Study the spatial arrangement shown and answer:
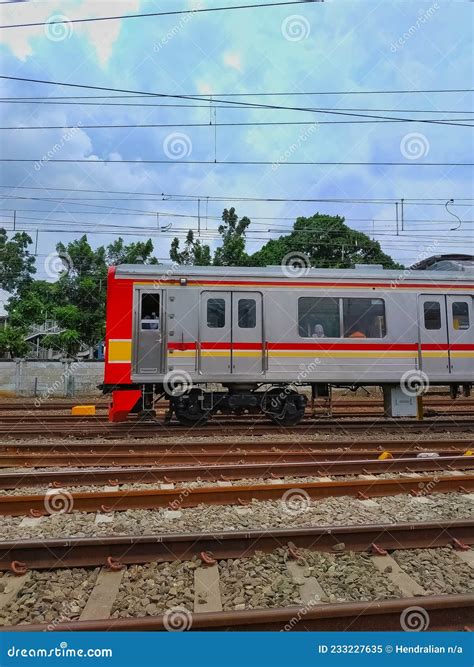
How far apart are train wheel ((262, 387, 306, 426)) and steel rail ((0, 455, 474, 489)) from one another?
3466 millimetres

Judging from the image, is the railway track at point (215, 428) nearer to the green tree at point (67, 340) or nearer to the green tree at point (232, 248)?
the green tree at point (67, 340)

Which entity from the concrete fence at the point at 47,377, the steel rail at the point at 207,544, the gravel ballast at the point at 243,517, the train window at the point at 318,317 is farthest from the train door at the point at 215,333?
the concrete fence at the point at 47,377

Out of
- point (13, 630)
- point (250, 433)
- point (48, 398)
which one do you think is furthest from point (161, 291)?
point (48, 398)

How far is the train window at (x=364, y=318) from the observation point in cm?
1077

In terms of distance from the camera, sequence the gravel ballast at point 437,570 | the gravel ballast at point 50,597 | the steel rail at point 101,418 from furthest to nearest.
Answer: the steel rail at point 101,418 < the gravel ballast at point 437,570 < the gravel ballast at point 50,597

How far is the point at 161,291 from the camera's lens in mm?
10352

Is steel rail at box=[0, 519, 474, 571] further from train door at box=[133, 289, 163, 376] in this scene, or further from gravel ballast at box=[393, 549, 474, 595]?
train door at box=[133, 289, 163, 376]

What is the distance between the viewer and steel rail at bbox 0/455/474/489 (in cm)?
643

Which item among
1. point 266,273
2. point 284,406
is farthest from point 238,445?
point 266,273

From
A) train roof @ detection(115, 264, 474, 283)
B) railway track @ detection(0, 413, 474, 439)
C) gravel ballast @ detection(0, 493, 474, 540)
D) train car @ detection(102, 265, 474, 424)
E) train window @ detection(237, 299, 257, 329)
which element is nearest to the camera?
gravel ballast @ detection(0, 493, 474, 540)

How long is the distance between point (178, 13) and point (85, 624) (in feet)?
29.9

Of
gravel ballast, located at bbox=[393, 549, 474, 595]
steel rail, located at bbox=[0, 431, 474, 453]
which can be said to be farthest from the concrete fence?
gravel ballast, located at bbox=[393, 549, 474, 595]

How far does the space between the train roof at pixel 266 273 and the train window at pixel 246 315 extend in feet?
2.00

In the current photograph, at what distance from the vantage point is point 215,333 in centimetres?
1044
